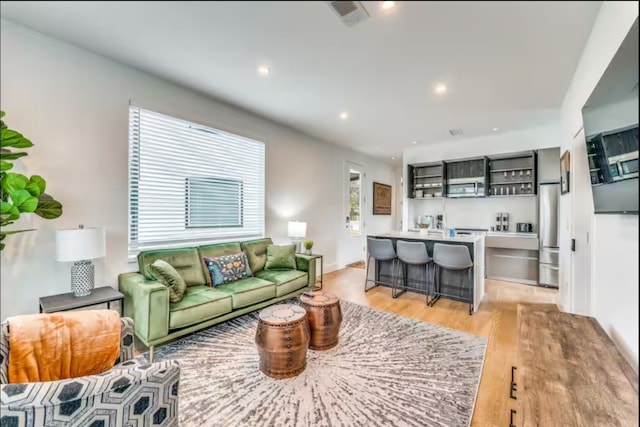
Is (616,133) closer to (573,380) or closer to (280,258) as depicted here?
(573,380)

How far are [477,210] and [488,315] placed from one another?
2.78 meters

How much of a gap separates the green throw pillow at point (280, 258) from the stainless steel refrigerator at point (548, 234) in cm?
408

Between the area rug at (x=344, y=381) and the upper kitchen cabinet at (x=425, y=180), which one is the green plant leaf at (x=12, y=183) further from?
the upper kitchen cabinet at (x=425, y=180)

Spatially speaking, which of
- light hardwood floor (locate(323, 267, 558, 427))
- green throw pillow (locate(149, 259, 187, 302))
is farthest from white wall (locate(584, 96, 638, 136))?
green throw pillow (locate(149, 259, 187, 302))

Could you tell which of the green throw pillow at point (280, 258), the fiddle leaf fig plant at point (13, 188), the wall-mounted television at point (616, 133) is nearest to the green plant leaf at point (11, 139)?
the fiddle leaf fig plant at point (13, 188)

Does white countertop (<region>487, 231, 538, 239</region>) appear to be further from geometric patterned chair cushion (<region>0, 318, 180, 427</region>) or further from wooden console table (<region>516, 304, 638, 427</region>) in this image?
geometric patterned chair cushion (<region>0, 318, 180, 427</region>)

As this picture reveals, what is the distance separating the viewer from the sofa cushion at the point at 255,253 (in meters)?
3.58

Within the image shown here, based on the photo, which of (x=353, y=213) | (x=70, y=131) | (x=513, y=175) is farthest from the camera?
(x=353, y=213)

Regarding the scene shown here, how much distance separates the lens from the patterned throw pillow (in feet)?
10.1

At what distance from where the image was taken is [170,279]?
2.52 meters

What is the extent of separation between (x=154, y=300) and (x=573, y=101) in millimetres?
4368

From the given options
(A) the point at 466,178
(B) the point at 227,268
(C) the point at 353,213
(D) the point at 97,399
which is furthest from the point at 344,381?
(A) the point at 466,178

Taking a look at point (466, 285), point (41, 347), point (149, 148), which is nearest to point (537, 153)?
point (466, 285)

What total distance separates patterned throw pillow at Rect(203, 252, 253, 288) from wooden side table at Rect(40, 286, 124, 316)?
34.6 inches
